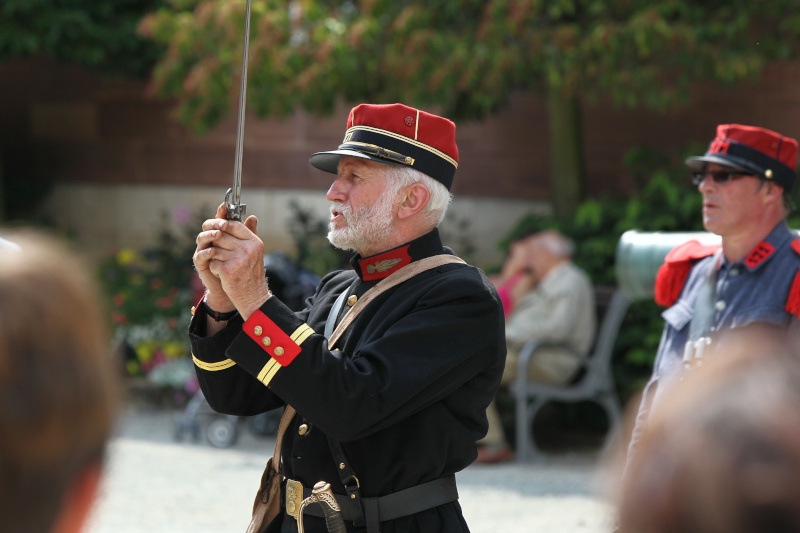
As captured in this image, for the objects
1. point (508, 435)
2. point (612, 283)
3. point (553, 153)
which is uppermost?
point (553, 153)

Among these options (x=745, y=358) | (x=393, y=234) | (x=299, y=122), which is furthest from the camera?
(x=299, y=122)

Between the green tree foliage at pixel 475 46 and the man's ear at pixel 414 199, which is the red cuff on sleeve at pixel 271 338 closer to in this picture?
the man's ear at pixel 414 199

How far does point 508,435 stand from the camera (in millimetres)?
8203

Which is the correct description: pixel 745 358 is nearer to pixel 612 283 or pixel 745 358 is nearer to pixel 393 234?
pixel 393 234

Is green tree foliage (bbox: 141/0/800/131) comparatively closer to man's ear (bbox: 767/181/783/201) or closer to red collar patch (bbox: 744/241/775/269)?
man's ear (bbox: 767/181/783/201)

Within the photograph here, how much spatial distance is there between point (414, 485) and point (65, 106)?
11243mm

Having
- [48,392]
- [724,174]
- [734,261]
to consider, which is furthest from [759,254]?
[48,392]

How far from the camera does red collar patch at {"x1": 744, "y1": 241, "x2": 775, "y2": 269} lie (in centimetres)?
397

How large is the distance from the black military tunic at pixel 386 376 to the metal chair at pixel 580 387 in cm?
447

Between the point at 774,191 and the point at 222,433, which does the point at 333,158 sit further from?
the point at 222,433

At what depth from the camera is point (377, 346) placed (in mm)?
2781

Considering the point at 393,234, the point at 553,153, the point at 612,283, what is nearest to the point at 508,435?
the point at 612,283

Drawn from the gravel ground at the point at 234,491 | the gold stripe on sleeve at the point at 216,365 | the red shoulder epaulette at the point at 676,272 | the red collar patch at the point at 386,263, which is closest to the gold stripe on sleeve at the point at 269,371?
the gold stripe on sleeve at the point at 216,365

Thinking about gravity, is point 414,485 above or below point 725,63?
below
